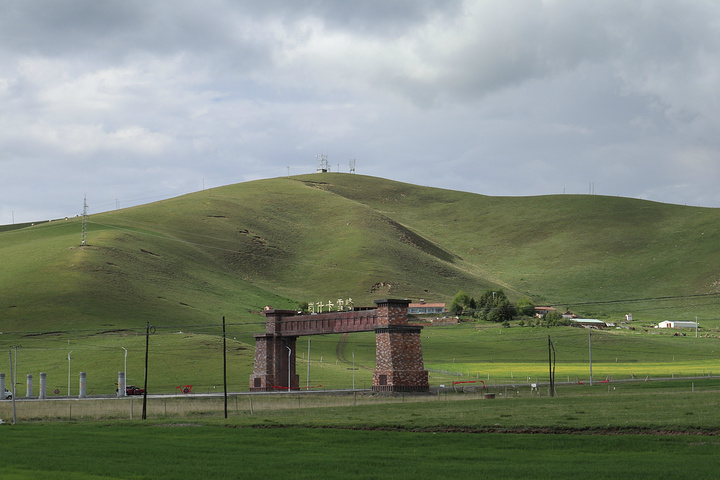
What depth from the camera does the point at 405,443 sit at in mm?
43312

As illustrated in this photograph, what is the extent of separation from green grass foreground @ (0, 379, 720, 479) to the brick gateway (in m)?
16.1

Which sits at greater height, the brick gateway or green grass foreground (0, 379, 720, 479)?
the brick gateway

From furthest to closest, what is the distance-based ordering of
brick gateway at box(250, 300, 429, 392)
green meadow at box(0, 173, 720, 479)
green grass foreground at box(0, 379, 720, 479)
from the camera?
brick gateway at box(250, 300, 429, 392) → green meadow at box(0, 173, 720, 479) → green grass foreground at box(0, 379, 720, 479)

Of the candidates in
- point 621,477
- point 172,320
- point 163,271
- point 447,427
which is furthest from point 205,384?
point 163,271

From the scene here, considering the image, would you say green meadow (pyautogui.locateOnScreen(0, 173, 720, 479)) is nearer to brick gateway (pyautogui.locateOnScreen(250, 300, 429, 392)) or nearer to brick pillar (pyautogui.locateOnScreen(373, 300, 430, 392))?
brick pillar (pyautogui.locateOnScreen(373, 300, 430, 392))

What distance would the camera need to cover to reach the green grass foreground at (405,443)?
3341cm

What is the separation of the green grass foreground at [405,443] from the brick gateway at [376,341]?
1609 cm

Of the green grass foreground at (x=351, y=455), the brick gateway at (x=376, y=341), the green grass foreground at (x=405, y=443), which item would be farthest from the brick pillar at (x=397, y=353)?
the green grass foreground at (x=351, y=455)

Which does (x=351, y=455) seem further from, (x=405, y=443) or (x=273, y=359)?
(x=273, y=359)

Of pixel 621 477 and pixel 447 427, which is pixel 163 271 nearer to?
pixel 447 427

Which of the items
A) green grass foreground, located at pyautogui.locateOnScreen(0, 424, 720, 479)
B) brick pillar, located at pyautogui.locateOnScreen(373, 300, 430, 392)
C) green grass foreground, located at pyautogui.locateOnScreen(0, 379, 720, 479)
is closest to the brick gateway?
brick pillar, located at pyautogui.locateOnScreen(373, 300, 430, 392)

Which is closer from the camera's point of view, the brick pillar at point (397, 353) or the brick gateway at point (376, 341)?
the brick pillar at point (397, 353)

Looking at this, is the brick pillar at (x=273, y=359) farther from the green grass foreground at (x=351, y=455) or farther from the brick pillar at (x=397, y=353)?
the green grass foreground at (x=351, y=455)

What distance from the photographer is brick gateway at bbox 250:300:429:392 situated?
3238 inches
